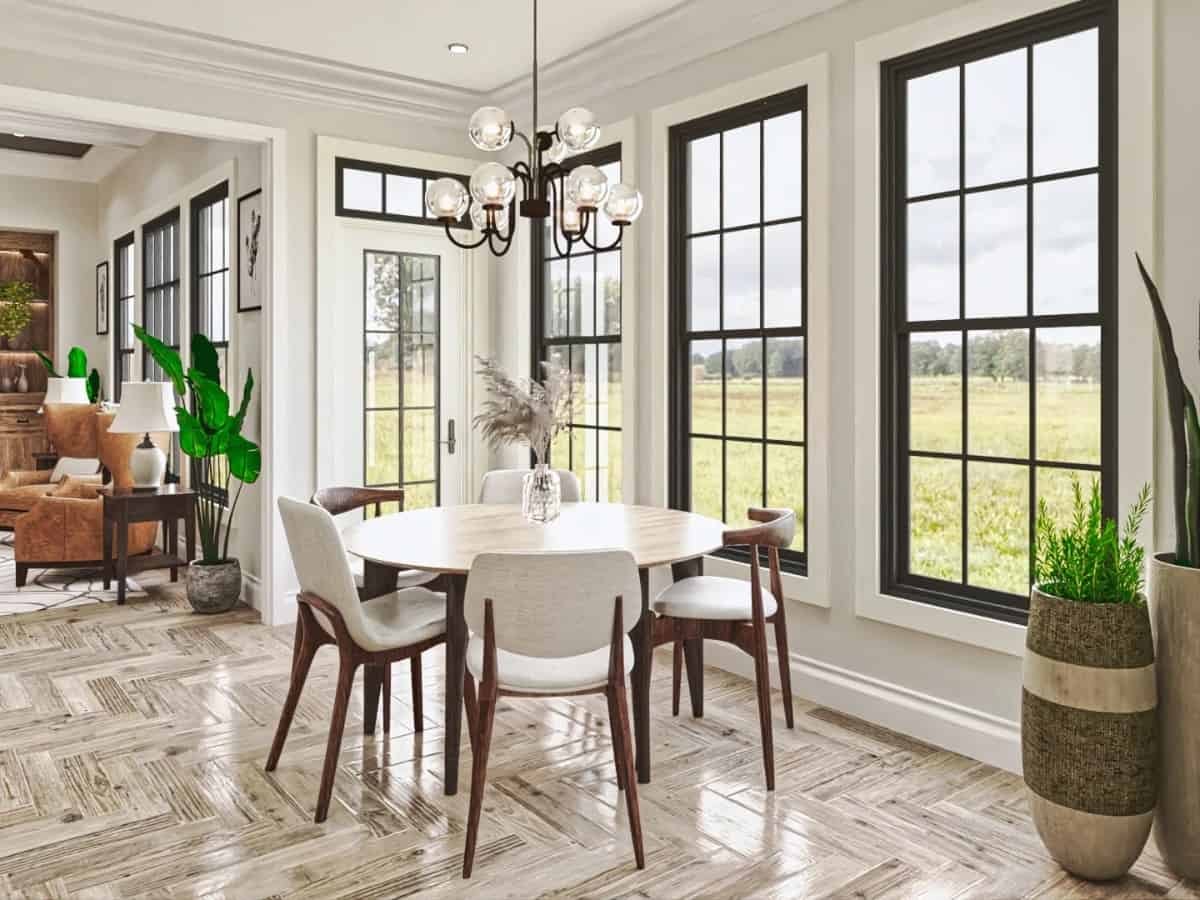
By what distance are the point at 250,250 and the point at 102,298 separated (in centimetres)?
416

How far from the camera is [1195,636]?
2381mm

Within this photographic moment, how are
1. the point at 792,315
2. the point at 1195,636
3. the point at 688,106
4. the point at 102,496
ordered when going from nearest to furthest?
the point at 1195,636
the point at 792,315
the point at 688,106
the point at 102,496

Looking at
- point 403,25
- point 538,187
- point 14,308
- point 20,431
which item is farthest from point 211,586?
point 14,308

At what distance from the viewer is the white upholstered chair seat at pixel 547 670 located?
8.39 ft

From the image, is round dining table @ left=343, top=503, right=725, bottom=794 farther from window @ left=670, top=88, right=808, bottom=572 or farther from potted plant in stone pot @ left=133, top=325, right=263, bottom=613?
potted plant in stone pot @ left=133, top=325, right=263, bottom=613

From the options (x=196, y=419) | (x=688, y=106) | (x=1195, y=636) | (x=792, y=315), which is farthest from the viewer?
(x=196, y=419)

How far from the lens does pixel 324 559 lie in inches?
108

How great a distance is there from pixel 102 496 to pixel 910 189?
4.84 m

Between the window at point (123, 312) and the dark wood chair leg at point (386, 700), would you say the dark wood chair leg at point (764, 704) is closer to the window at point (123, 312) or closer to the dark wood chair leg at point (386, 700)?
the dark wood chair leg at point (386, 700)

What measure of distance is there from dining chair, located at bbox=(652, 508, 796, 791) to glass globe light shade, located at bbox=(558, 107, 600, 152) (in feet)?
4.50

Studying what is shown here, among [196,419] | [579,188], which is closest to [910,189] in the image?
[579,188]

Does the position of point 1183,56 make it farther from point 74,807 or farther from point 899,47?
point 74,807

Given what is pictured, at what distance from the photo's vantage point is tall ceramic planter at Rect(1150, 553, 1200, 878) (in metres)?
2.38

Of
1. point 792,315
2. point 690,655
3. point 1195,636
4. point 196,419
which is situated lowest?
point 690,655
